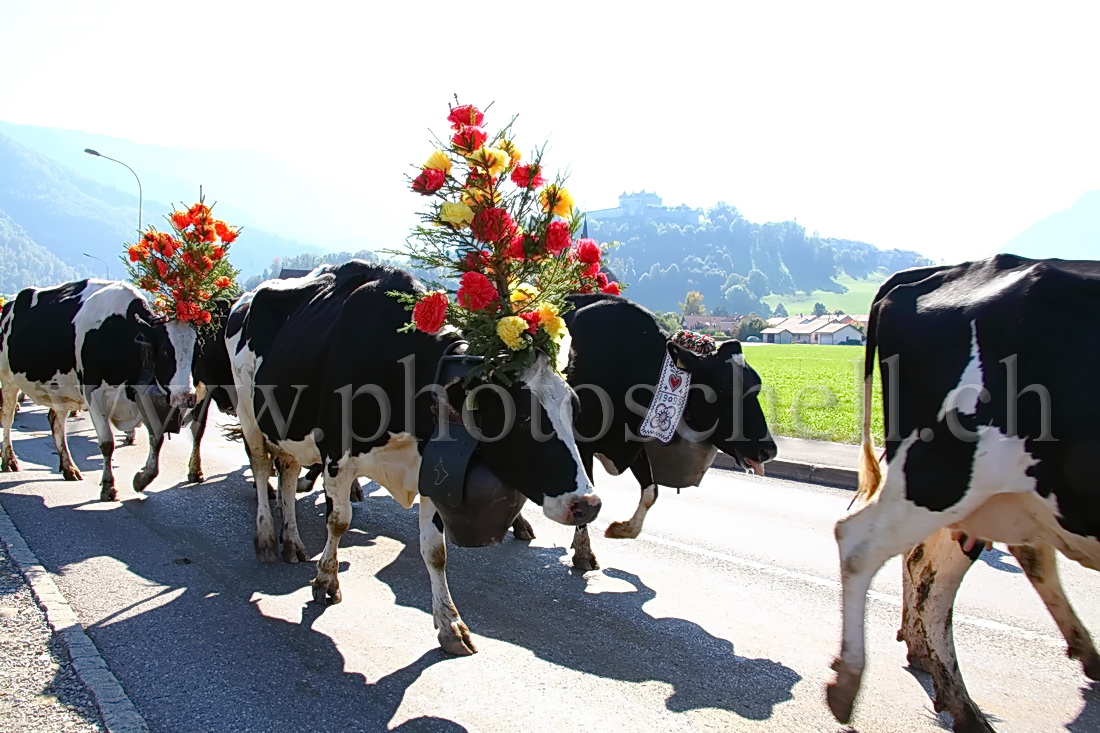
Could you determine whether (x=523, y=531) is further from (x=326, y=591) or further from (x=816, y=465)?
(x=816, y=465)

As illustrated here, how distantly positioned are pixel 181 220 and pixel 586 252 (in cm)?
506

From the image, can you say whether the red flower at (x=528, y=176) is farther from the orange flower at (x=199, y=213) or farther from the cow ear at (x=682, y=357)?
the orange flower at (x=199, y=213)

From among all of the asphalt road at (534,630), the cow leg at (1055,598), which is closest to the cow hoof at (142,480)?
the asphalt road at (534,630)

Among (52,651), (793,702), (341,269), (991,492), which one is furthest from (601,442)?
(52,651)

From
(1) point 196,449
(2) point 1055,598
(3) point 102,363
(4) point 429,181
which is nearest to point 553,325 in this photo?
(4) point 429,181

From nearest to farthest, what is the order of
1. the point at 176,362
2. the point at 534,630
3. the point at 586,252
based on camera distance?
the point at 534,630, the point at 586,252, the point at 176,362

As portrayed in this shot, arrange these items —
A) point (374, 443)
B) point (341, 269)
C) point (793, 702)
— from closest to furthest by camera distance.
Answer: point (793, 702), point (374, 443), point (341, 269)

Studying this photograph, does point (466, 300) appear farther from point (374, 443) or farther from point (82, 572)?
point (82, 572)

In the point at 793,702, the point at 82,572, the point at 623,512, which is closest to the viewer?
the point at 793,702

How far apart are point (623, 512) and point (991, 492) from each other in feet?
16.7

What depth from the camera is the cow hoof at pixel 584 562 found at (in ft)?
21.3

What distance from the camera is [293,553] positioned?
22.1 ft

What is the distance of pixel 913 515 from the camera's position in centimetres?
379

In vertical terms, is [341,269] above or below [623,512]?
above
